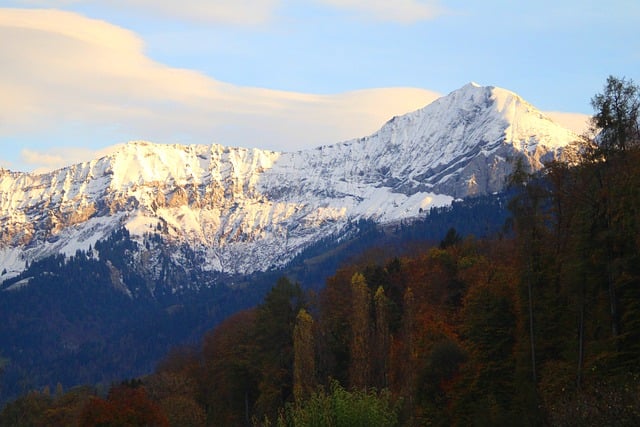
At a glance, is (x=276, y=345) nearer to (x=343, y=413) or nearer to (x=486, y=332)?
(x=486, y=332)

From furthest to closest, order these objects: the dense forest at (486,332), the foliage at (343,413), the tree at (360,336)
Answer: the tree at (360,336) < the dense forest at (486,332) < the foliage at (343,413)

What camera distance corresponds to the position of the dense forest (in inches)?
2115

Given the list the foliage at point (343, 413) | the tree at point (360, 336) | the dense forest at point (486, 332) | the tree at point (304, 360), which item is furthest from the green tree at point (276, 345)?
the foliage at point (343, 413)

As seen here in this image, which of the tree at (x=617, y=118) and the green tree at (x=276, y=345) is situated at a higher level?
the tree at (x=617, y=118)

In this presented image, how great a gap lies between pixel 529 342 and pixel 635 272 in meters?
13.2

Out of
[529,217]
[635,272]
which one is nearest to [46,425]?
[529,217]

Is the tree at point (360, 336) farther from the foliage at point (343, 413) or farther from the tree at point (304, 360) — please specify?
the foliage at point (343, 413)

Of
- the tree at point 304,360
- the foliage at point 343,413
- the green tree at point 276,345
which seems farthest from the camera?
the green tree at point 276,345

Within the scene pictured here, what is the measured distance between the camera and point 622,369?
52094mm

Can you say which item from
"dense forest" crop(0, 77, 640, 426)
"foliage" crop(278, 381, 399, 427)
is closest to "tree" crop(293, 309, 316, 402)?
"dense forest" crop(0, 77, 640, 426)

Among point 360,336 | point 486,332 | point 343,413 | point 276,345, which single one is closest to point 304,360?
point 360,336

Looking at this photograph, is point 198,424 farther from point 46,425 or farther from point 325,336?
point 46,425

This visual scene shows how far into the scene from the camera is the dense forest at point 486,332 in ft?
176

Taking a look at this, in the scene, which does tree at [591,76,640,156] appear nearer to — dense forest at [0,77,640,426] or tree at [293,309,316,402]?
dense forest at [0,77,640,426]
